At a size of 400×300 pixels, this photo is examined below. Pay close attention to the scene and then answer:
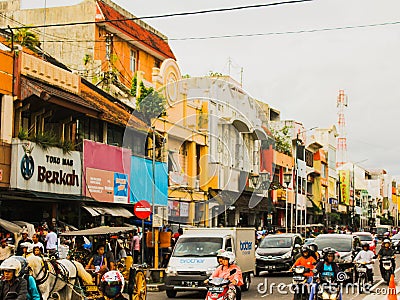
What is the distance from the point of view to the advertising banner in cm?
3034

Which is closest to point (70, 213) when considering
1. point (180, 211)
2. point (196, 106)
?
point (180, 211)

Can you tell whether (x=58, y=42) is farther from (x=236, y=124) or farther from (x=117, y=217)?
(x=236, y=124)

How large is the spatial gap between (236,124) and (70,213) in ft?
74.9

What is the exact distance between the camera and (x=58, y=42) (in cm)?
Answer: 4053

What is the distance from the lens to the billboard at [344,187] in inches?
4026

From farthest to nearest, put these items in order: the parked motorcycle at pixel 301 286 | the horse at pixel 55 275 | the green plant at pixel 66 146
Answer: the green plant at pixel 66 146
the parked motorcycle at pixel 301 286
the horse at pixel 55 275

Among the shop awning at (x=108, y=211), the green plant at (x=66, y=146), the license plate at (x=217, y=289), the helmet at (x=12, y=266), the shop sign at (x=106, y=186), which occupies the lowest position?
the license plate at (x=217, y=289)

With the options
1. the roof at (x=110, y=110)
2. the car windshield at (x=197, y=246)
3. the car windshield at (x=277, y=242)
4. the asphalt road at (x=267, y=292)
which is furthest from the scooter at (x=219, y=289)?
the roof at (x=110, y=110)

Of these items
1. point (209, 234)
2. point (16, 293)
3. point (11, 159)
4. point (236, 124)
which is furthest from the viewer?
point (236, 124)

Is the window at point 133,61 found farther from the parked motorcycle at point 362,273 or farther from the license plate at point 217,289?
the license plate at point 217,289

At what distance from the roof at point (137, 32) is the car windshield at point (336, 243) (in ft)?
57.3

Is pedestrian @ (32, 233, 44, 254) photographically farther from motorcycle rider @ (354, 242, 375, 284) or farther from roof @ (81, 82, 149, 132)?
motorcycle rider @ (354, 242, 375, 284)

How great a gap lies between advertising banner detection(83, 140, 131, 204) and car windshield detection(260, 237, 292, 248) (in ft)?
23.0

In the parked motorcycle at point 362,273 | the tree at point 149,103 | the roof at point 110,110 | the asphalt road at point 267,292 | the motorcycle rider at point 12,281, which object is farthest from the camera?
the tree at point 149,103
